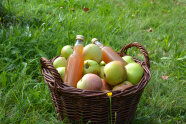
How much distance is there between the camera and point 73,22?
2.86m

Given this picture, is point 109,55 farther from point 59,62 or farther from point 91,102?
point 91,102

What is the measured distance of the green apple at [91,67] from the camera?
144cm

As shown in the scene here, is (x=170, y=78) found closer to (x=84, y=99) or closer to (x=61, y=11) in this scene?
(x=84, y=99)

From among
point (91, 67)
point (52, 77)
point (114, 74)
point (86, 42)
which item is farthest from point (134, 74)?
point (86, 42)

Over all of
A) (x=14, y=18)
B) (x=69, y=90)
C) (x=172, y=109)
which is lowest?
(x=172, y=109)

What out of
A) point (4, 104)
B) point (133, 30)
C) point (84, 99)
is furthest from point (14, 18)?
point (84, 99)

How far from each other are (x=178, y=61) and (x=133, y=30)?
0.98 meters

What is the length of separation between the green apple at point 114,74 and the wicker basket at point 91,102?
13 cm

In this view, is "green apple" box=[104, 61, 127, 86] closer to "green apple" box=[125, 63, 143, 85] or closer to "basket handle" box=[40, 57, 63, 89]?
"green apple" box=[125, 63, 143, 85]

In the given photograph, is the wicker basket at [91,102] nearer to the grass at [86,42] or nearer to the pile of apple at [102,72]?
the pile of apple at [102,72]

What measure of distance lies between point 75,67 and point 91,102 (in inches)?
13.0

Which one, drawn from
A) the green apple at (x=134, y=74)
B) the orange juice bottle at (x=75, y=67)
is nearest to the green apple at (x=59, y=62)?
the orange juice bottle at (x=75, y=67)

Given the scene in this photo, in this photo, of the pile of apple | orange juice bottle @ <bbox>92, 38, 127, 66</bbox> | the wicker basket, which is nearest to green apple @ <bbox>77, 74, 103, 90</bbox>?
the pile of apple

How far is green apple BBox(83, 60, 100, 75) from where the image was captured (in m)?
1.44
